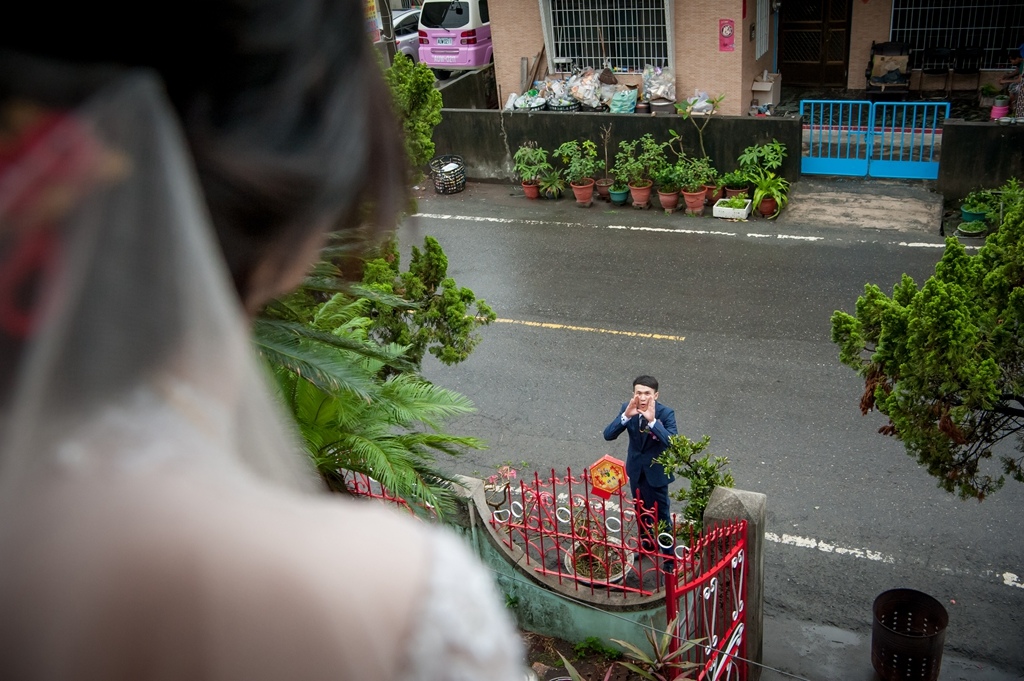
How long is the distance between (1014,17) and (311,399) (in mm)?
14319

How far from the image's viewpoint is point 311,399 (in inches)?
214

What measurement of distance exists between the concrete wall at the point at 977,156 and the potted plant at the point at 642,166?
375 centimetres

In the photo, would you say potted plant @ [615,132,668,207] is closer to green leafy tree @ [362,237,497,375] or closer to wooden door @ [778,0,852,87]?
wooden door @ [778,0,852,87]

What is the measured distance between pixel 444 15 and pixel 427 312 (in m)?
13.9

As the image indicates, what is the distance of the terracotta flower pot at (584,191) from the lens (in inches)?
555

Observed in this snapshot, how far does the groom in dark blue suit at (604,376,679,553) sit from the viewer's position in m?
6.64

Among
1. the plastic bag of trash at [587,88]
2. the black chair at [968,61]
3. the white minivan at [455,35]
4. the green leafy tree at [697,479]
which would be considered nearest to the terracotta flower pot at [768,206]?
the plastic bag of trash at [587,88]

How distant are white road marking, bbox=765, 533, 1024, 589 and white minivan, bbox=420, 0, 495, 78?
46.8ft

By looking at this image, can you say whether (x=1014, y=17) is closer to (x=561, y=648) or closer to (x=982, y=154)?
(x=982, y=154)

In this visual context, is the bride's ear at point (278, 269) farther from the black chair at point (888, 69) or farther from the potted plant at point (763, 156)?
the black chair at point (888, 69)

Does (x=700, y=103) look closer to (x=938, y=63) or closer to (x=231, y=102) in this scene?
(x=938, y=63)

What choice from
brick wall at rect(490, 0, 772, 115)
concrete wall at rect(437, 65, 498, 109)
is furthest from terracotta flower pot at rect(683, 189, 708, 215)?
concrete wall at rect(437, 65, 498, 109)

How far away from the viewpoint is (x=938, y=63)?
15930 millimetres

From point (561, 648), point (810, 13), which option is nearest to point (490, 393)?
point (561, 648)
